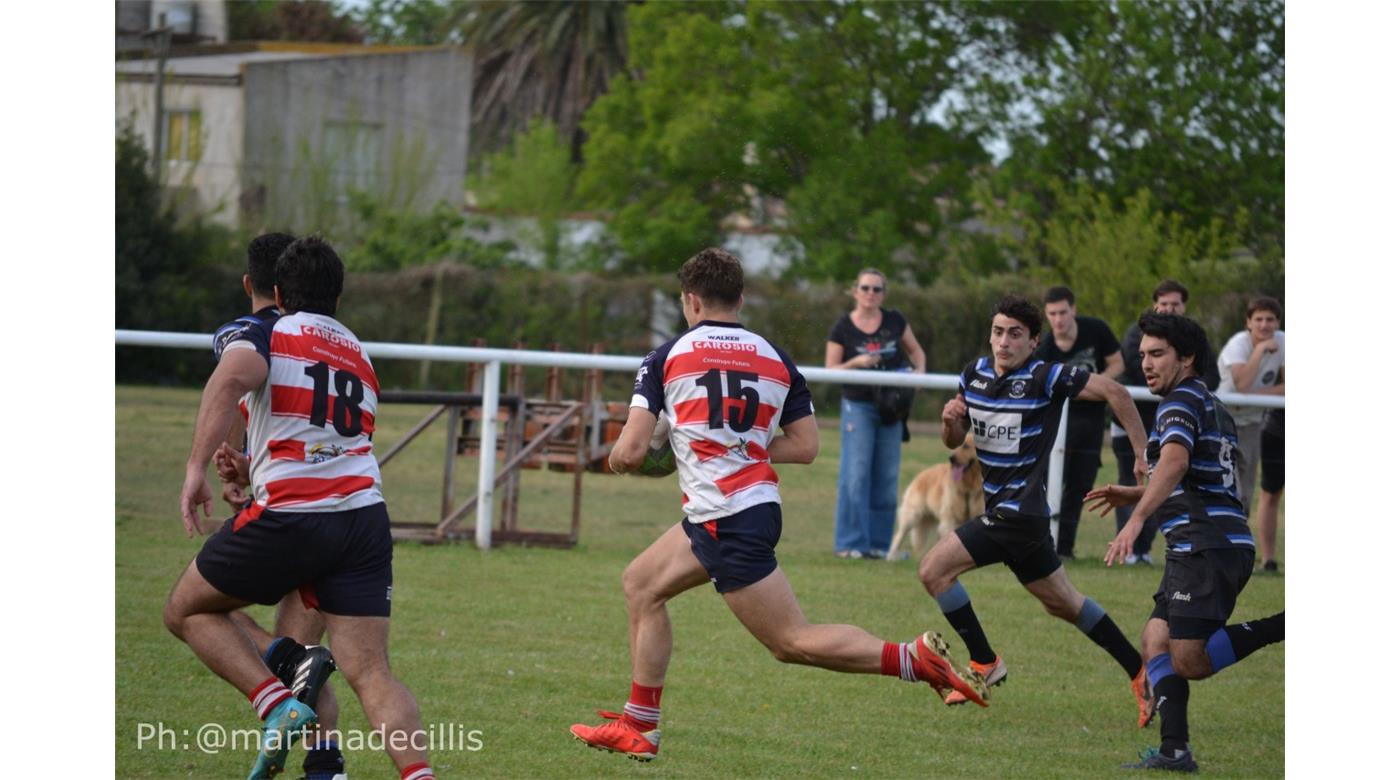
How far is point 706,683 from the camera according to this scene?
779 cm

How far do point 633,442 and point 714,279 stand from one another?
66 centimetres

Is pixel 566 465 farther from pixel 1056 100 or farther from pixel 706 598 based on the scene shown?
pixel 1056 100

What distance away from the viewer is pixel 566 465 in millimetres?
12453

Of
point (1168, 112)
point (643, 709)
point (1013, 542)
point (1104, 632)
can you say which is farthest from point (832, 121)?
point (643, 709)

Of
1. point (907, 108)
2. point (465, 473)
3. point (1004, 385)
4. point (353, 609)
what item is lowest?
point (465, 473)

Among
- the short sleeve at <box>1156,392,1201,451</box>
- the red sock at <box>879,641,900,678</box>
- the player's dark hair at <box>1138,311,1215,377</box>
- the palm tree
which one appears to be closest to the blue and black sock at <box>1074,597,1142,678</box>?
the short sleeve at <box>1156,392,1201,451</box>

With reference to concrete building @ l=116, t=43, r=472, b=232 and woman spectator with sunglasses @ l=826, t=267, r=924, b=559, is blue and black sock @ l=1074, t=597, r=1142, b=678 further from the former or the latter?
concrete building @ l=116, t=43, r=472, b=232

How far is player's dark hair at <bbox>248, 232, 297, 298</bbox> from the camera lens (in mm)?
5645

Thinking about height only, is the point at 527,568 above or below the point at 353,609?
below

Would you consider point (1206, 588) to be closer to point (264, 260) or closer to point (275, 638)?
point (275, 638)

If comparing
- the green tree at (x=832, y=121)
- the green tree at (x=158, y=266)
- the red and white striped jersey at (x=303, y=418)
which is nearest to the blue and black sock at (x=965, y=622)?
the red and white striped jersey at (x=303, y=418)

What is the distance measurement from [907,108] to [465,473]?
785 inches

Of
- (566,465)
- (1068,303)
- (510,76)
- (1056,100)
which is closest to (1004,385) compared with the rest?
(1068,303)

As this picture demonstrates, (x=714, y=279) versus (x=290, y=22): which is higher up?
(x=290, y=22)
